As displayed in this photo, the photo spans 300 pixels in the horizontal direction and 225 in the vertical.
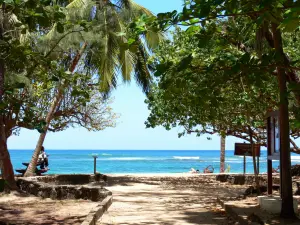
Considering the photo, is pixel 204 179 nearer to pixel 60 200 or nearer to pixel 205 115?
pixel 205 115

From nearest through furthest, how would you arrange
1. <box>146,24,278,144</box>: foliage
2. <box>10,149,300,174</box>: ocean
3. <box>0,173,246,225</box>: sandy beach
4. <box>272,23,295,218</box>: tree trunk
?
<box>272,23,295,218</box>: tree trunk, <box>0,173,246,225</box>: sandy beach, <box>146,24,278,144</box>: foliage, <box>10,149,300,174</box>: ocean

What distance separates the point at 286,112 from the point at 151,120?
7842mm

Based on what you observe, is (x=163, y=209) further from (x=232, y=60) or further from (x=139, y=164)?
(x=139, y=164)

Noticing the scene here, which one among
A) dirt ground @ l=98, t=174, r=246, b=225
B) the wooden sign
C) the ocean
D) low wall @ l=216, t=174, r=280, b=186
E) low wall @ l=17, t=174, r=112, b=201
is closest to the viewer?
dirt ground @ l=98, t=174, r=246, b=225

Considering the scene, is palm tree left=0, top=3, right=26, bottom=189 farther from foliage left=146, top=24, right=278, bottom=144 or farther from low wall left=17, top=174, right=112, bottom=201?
foliage left=146, top=24, right=278, bottom=144

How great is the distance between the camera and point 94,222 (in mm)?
6719

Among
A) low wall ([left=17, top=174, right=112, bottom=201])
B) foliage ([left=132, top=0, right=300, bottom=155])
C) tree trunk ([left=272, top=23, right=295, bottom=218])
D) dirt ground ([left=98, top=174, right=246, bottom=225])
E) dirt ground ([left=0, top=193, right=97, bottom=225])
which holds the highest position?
foliage ([left=132, top=0, right=300, bottom=155])

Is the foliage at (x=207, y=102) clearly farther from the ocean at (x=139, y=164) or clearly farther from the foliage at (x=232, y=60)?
the ocean at (x=139, y=164)

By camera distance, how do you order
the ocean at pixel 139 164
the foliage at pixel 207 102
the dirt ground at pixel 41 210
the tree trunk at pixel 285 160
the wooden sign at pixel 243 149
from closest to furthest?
1. the tree trunk at pixel 285 160
2. the dirt ground at pixel 41 210
3. the foliage at pixel 207 102
4. the wooden sign at pixel 243 149
5. the ocean at pixel 139 164

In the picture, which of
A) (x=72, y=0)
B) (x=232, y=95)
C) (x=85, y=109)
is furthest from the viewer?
(x=85, y=109)

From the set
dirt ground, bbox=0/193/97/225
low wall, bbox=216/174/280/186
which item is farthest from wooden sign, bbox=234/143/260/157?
dirt ground, bbox=0/193/97/225

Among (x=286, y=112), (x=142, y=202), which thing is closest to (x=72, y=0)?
(x=142, y=202)

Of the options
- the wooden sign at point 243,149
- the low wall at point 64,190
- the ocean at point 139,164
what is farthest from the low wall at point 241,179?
the ocean at point 139,164

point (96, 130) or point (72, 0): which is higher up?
point (72, 0)
